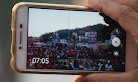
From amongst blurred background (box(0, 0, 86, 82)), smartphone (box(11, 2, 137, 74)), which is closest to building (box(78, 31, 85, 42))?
smartphone (box(11, 2, 137, 74))

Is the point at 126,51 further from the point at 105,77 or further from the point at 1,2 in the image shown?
the point at 1,2

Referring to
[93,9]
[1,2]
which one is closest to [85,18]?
[93,9]

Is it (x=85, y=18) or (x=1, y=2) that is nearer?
(x=85, y=18)

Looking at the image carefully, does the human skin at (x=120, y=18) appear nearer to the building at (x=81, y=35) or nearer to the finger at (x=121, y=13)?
the finger at (x=121, y=13)

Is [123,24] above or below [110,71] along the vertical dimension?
above

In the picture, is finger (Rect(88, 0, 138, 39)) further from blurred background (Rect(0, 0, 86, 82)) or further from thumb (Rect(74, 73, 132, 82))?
blurred background (Rect(0, 0, 86, 82))

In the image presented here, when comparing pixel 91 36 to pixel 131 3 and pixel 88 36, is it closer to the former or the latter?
pixel 88 36
